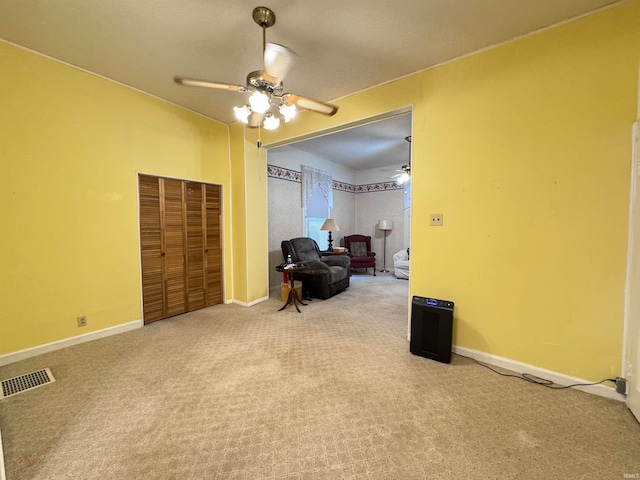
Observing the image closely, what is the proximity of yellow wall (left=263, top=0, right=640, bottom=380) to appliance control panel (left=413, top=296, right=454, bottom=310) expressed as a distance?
0.55 ft

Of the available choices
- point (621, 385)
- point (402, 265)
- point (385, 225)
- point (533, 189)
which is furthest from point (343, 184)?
point (621, 385)

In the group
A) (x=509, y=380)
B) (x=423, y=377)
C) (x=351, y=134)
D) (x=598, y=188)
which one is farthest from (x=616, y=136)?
(x=351, y=134)

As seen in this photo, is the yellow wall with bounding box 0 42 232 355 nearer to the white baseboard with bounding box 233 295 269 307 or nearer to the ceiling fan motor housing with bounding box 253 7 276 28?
the white baseboard with bounding box 233 295 269 307

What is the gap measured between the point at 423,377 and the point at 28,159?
400 centimetres

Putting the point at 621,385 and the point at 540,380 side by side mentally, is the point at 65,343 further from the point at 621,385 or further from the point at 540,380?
the point at 621,385

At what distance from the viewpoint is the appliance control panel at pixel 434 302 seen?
2.29 metres

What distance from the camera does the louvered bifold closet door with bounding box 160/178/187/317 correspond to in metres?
3.31

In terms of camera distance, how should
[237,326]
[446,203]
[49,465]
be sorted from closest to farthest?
[49,465]
[446,203]
[237,326]

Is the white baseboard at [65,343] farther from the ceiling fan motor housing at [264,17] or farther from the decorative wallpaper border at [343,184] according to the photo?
the ceiling fan motor housing at [264,17]

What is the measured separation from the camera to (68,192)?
2.52 m

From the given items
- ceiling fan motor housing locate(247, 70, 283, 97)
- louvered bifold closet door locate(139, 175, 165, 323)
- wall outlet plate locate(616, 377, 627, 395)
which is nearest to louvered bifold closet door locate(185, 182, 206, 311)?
louvered bifold closet door locate(139, 175, 165, 323)

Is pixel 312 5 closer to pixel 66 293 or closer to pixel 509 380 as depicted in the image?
pixel 509 380

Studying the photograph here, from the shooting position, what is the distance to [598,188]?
1.83 meters

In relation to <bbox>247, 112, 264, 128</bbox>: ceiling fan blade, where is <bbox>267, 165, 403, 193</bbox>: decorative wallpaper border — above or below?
above
